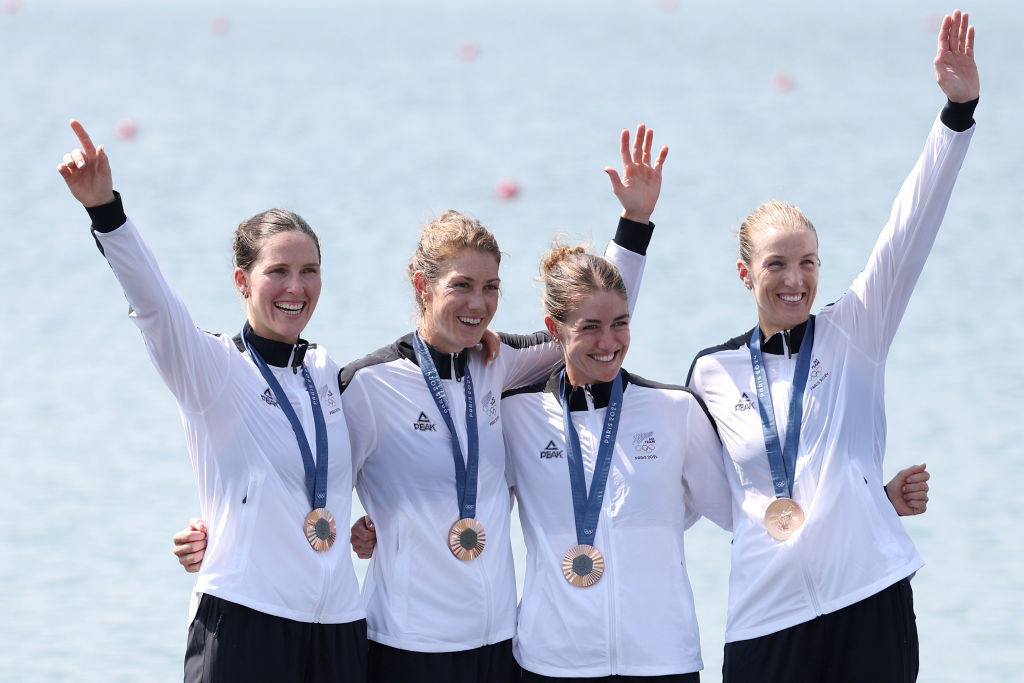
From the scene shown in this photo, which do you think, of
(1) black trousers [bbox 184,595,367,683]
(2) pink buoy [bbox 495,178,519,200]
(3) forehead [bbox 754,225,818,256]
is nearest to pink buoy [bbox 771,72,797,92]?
(2) pink buoy [bbox 495,178,519,200]

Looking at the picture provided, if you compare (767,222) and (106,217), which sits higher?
(767,222)

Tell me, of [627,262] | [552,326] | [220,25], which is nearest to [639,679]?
[552,326]

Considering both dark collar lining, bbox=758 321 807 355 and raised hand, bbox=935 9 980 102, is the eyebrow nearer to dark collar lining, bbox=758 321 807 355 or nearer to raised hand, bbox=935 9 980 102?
dark collar lining, bbox=758 321 807 355

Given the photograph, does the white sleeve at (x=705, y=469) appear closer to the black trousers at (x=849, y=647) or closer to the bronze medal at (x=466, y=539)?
the black trousers at (x=849, y=647)

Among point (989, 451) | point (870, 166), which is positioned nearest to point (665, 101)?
point (870, 166)

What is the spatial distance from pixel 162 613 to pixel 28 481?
8.09 feet

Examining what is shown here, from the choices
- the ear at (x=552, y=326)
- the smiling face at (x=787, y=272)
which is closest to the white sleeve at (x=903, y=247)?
the smiling face at (x=787, y=272)

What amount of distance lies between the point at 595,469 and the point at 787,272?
2.46 feet

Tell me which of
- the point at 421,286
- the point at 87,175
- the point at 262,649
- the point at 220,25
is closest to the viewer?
the point at 87,175

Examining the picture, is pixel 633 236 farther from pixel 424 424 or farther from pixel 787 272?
pixel 424 424

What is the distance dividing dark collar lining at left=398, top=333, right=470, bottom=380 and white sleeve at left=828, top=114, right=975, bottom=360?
1.05 metres

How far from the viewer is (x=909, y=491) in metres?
3.69

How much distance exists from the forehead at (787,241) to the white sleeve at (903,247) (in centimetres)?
17

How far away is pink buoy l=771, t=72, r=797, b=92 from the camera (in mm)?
24938
